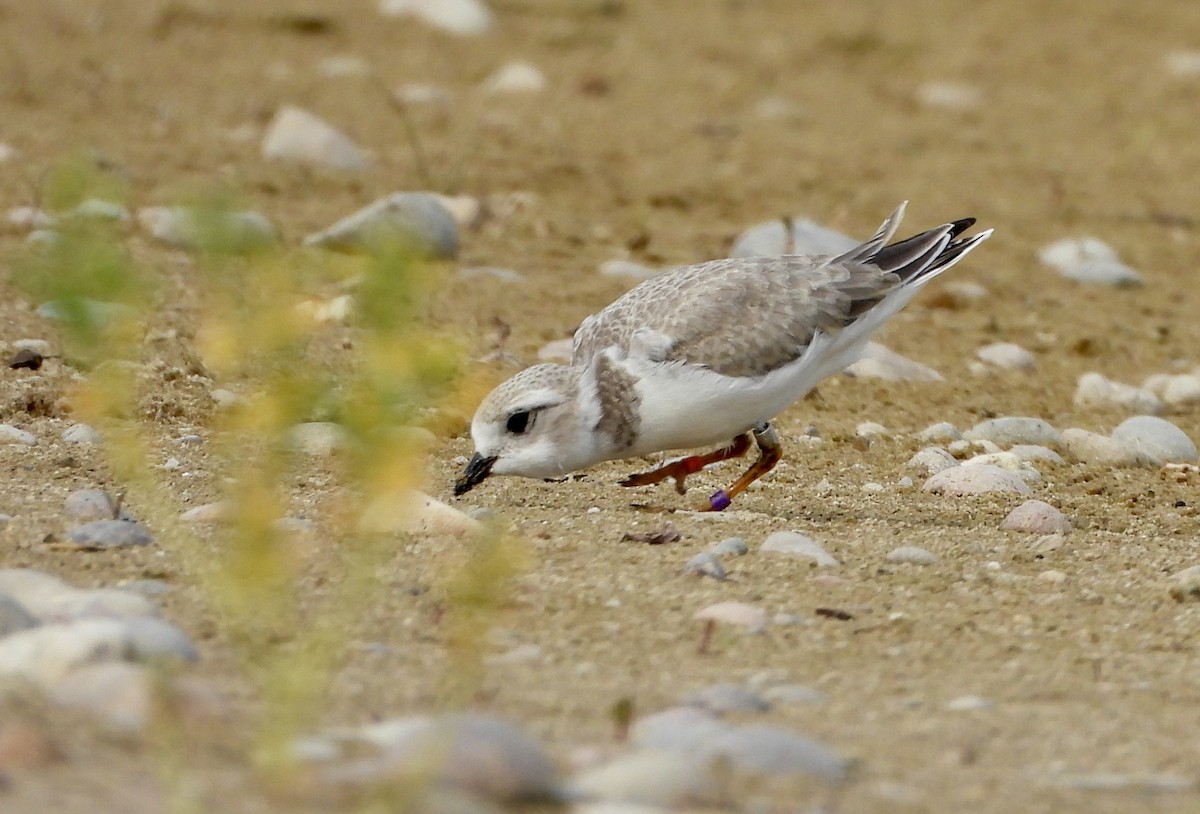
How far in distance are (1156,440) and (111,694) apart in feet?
13.3

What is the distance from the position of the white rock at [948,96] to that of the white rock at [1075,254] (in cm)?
304

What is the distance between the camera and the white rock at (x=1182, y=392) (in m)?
6.89

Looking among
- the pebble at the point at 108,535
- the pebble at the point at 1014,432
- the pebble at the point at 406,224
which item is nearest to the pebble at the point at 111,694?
the pebble at the point at 108,535

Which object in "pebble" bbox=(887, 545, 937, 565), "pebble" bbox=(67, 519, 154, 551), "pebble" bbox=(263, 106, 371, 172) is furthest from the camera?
"pebble" bbox=(263, 106, 371, 172)

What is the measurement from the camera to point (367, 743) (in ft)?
9.98

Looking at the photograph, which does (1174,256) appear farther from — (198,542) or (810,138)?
(198,542)

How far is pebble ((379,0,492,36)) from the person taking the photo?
12.3m

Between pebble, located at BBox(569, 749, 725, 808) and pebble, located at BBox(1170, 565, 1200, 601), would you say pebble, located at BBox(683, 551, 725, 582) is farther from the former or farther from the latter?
pebble, located at BBox(569, 749, 725, 808)

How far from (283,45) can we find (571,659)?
8.43 metres

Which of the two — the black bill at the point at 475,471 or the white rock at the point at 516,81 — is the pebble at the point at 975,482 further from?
the white rock at the point at 516,81

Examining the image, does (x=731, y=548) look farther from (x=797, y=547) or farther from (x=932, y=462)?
(x=932, y=462)

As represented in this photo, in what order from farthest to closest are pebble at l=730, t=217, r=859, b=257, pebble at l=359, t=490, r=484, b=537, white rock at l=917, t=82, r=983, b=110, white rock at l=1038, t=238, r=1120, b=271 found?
white rock at l=917, t=82, r=983, b=110
white rock at l=1038, t=238, r=1120, b=271
pebble at l=730, t=217, r=859, b=257
pebble at l=359, t=490, r=484, b=537

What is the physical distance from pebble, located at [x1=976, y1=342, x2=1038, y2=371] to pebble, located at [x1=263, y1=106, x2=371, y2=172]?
135 inches

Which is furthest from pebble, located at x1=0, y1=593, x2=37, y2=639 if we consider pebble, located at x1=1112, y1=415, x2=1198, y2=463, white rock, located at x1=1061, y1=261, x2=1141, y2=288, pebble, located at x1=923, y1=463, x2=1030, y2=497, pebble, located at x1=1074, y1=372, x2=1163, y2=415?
white rock, located at x1=1061, y1=261, x2=1141, y2=288
